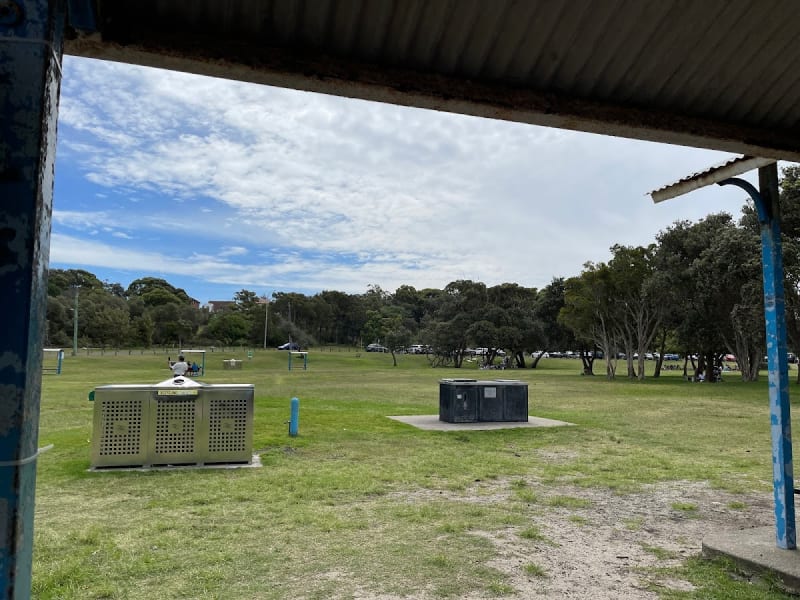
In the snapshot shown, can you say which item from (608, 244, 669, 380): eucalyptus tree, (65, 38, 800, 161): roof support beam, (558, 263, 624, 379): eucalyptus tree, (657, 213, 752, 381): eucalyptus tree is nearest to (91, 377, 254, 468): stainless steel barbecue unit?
(65, 38, 800, 161): roof support beam

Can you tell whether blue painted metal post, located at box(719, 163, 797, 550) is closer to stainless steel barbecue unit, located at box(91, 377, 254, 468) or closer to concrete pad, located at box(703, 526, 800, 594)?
concrete pad, located at box(703, 526, 800, 594)

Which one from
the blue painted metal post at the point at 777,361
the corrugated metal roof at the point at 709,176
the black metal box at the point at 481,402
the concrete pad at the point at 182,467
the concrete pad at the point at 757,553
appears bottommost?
the concrete pad at the point at 182,467

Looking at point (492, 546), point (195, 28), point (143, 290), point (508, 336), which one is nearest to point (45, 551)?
point (492, 546)

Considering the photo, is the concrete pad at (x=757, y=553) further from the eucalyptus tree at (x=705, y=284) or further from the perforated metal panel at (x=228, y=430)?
the eucalyptus tree at (x=705, y=284)

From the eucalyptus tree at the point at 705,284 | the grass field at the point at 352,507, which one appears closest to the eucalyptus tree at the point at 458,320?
the eucalyptus tree at the point at 705,284

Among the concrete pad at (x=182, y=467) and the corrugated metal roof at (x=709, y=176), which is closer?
the corrugated metal roof at (x=709, y=176)

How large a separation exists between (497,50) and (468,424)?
11144mm

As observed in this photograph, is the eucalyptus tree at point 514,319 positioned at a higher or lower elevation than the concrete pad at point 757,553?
higher

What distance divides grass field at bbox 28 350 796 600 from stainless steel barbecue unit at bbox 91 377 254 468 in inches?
14.3

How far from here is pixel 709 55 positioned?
328 centimetres

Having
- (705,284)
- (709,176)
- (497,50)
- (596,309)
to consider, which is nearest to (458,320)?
(596,309)

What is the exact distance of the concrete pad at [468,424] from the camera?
41.9 ft

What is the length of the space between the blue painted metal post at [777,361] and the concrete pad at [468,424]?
7901 mm

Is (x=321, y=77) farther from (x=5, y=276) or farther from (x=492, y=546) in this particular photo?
(x=492, y=546)
